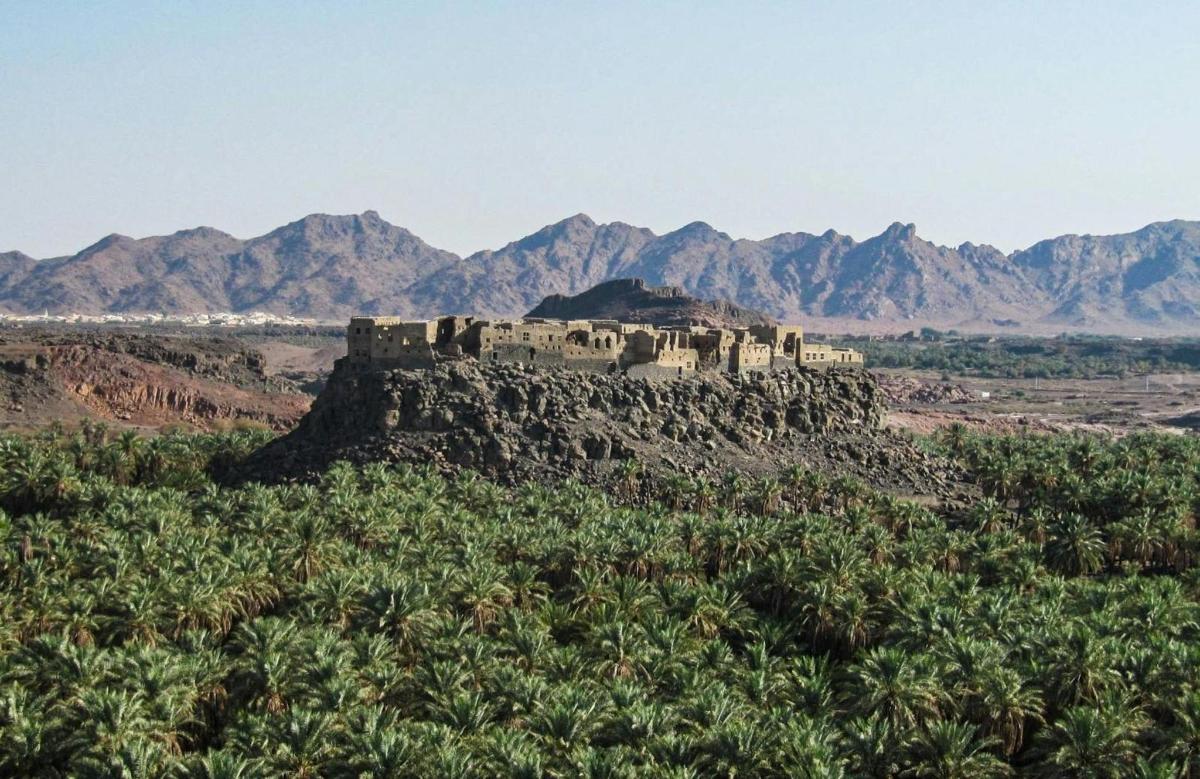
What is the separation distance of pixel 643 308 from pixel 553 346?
355 feet

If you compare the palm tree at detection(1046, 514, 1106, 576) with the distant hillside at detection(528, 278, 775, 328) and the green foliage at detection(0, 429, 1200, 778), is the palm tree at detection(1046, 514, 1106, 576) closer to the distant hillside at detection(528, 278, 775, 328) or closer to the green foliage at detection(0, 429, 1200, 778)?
the green foliage at detection(0, 429, 1200, 778)

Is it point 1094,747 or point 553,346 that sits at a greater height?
point 553,346

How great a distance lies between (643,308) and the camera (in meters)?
186

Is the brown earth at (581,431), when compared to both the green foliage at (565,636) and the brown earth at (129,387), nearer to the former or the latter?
the green foliage at (565,636)

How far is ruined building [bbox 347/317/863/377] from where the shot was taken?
76.1 m

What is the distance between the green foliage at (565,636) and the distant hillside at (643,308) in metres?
113

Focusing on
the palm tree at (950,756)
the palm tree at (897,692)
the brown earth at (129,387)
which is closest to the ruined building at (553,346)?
the palm tree at (897,692)

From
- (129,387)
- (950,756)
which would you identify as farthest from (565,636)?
(129,387)

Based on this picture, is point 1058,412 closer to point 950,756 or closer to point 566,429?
point 566,429

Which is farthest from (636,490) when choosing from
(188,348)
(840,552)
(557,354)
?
(188,348)

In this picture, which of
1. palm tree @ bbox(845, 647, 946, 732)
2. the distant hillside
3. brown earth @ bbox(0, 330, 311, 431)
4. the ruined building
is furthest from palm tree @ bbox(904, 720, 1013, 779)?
the distant hillside

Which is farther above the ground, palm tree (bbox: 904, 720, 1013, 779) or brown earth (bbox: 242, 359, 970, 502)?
brown earth (bbox: 242, 359, 970, 502)

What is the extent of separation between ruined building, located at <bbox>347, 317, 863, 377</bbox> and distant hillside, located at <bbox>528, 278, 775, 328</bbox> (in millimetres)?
84222

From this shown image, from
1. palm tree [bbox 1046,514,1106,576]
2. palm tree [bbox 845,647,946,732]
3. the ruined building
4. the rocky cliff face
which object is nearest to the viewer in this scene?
palm tree [bbox 845,647,946,732]
